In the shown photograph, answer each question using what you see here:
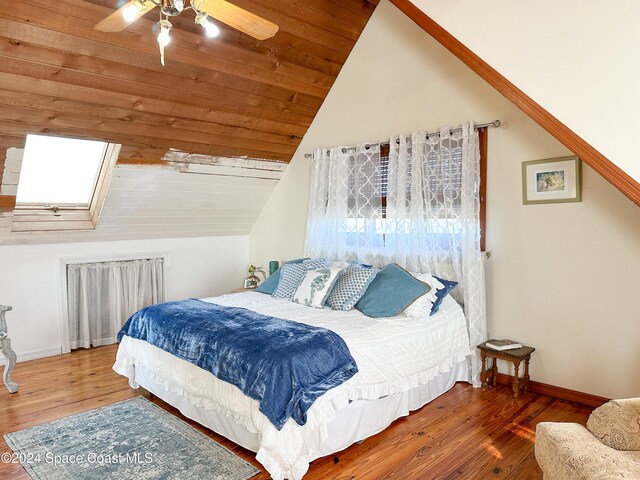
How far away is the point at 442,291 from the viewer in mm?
3291

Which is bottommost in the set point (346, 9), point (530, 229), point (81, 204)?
point (530, 229)

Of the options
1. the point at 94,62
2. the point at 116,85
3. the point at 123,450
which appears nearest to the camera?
the point at 123,450

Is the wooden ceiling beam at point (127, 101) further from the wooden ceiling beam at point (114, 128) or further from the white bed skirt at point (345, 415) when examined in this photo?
the white bed skirt at point (345, 415)

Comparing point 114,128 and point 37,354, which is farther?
point 37,354

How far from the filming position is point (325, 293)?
344 centimetres

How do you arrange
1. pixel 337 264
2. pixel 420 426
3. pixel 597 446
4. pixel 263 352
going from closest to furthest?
pixel 597 446 → pixel 263 352 → pixel 420 426 → pixel 337 264

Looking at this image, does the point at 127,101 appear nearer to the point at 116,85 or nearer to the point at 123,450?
the point at 116,85

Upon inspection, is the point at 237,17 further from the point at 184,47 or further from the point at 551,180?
the point at 551,180

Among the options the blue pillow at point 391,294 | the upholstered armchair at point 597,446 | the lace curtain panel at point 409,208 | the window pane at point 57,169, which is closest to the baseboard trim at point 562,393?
the lace curtain panel at point 409,208

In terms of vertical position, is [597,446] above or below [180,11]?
below

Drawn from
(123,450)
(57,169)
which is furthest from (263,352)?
(57,169)

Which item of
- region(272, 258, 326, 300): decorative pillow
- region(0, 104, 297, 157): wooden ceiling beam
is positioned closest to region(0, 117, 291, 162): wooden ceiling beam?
region(0, 104, 297, 157): wooden ceiling beam

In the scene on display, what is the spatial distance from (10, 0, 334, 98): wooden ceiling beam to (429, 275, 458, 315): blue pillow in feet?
7.02

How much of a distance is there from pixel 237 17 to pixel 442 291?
2250 millimetres
